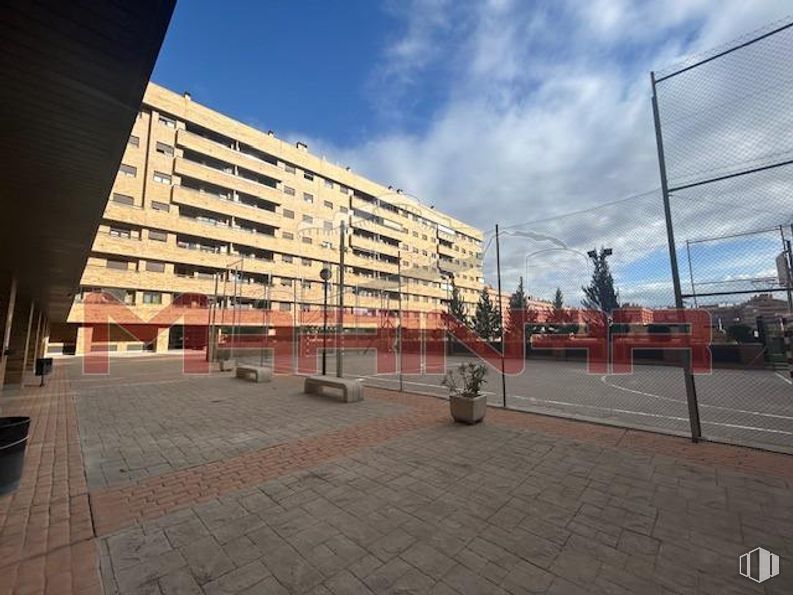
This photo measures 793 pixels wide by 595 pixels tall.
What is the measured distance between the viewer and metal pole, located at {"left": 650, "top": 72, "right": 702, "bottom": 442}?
5.30m

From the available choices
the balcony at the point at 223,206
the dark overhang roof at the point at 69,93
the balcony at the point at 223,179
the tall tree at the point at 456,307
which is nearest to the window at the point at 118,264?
the balcony at the point at 223,206

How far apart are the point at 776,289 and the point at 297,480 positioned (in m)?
6.92

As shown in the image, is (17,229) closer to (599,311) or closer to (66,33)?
(66,33)

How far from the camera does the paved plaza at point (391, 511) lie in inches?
94.2

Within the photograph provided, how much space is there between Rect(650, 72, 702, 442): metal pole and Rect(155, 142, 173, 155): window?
38.6 metres

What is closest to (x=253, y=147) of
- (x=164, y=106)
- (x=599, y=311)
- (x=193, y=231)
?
(x=164, y=106)

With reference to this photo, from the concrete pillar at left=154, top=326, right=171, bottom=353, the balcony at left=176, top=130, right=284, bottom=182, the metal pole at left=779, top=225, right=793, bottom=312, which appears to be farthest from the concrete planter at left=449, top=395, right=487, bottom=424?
the balcony at left=176, top=130, right=284, bottom=182

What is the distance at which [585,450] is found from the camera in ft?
16.4

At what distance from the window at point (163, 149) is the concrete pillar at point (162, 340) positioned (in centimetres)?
1638

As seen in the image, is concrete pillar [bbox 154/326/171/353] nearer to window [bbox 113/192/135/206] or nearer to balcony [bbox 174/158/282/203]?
window [bbox 113/192/135/206]

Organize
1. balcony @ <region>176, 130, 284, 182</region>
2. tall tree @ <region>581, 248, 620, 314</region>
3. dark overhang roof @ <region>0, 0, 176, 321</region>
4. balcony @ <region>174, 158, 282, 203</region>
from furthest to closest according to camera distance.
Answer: balcony @ <region>176, 130, 284, 182</region>, balcony @ <region>174, 158, 282, 203</region>, tall tree @ <region>581, 248, 620, 314</region>, dark overhang roof @ <region>0, 0, 176, 321</region>

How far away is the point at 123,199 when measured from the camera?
3023cm

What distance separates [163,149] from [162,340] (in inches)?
703

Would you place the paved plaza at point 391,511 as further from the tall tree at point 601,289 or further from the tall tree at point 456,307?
the tall tree at point 456,307
